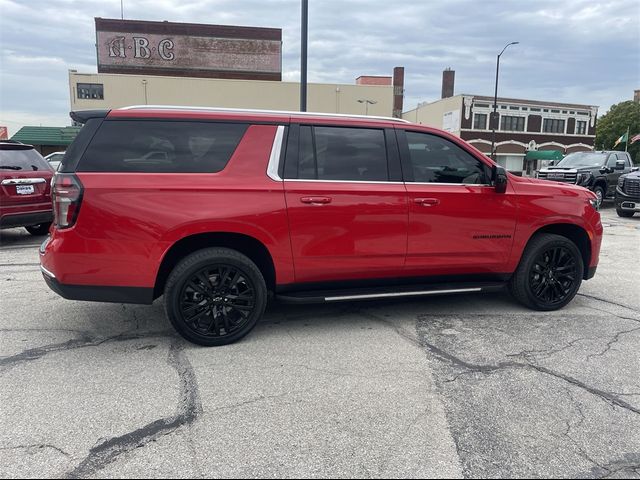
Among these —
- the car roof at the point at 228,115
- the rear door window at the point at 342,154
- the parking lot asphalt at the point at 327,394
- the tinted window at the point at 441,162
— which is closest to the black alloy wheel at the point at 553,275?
the parking lot asphalt at the point at 327,394

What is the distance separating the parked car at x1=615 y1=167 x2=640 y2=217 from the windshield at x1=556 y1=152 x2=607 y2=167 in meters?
2.30

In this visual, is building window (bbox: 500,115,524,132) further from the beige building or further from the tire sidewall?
the tire sidewall

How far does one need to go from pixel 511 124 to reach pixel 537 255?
5375 cm

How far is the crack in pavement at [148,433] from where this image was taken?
7.97ft

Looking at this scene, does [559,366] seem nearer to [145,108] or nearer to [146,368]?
[146,368]

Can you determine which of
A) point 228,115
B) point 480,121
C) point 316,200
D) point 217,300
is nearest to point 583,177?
point 316,200

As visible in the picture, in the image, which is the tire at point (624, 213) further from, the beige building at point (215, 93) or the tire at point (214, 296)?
the beige building at point (215, 93)

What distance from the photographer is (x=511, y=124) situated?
53250 mm

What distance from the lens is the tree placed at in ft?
206

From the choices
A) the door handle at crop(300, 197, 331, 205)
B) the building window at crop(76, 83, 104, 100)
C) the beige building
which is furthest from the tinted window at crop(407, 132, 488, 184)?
the building window at crop(76, 83, 104, 100)

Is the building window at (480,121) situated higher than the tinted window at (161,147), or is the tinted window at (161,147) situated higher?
the building window at (480,121)

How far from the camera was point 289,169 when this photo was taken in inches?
158

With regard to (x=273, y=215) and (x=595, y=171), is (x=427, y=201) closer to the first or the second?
(x=273, y=215)

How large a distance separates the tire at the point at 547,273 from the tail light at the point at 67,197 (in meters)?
4.14
